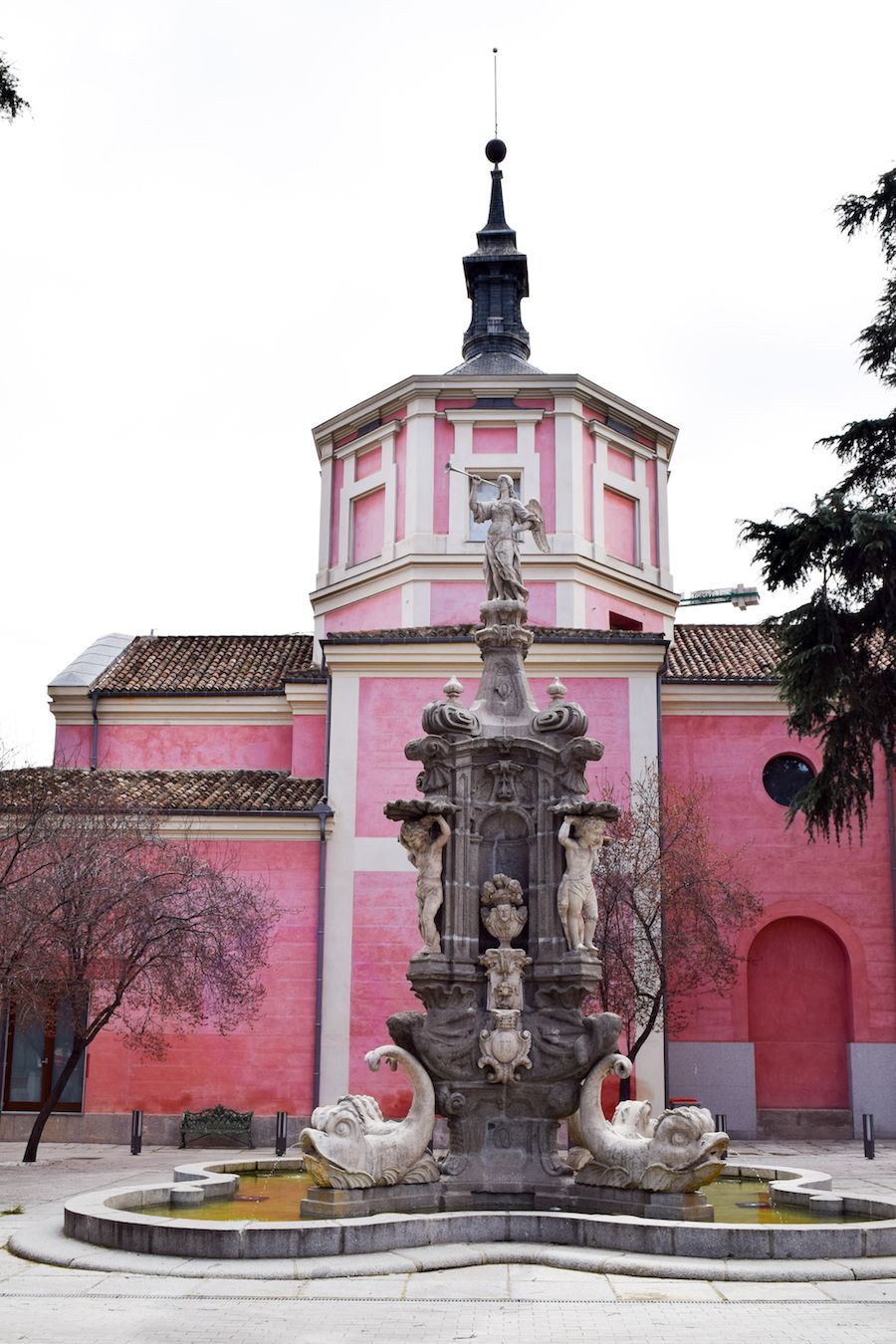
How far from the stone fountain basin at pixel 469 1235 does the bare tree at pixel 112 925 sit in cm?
895

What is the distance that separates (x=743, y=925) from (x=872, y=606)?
25.2ft

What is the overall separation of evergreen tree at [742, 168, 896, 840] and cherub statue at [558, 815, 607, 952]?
9428 mm

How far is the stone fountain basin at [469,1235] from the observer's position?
981 centimetres

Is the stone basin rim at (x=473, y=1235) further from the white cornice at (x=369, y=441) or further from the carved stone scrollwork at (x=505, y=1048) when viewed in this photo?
the white cornice at (x=369, y=441)

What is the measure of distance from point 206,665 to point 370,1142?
21.9 meters

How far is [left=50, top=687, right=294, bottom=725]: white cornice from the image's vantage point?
30781 mm

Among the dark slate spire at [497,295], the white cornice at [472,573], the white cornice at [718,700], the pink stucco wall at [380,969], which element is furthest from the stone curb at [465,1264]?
the dark slate spire at [497,295]

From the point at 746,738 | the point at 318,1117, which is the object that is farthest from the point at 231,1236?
the point at 746,738

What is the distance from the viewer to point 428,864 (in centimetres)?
1277

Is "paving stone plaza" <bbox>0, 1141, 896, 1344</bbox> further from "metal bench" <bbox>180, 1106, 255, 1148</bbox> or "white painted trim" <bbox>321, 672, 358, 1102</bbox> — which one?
"white painted trim" <bbox>321, 672, 358, 1102</bbox>

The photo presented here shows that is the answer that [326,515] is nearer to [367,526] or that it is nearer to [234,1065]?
[367,526]

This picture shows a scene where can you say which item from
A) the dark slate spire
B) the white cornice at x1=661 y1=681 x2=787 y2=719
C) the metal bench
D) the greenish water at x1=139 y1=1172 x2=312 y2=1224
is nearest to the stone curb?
the greenish water at x1=139 y1=1172 x2=312 y2=1224

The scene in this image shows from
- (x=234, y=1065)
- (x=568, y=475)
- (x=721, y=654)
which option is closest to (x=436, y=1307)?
(x=234, y=1065)

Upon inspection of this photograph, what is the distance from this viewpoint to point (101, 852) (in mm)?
21312
